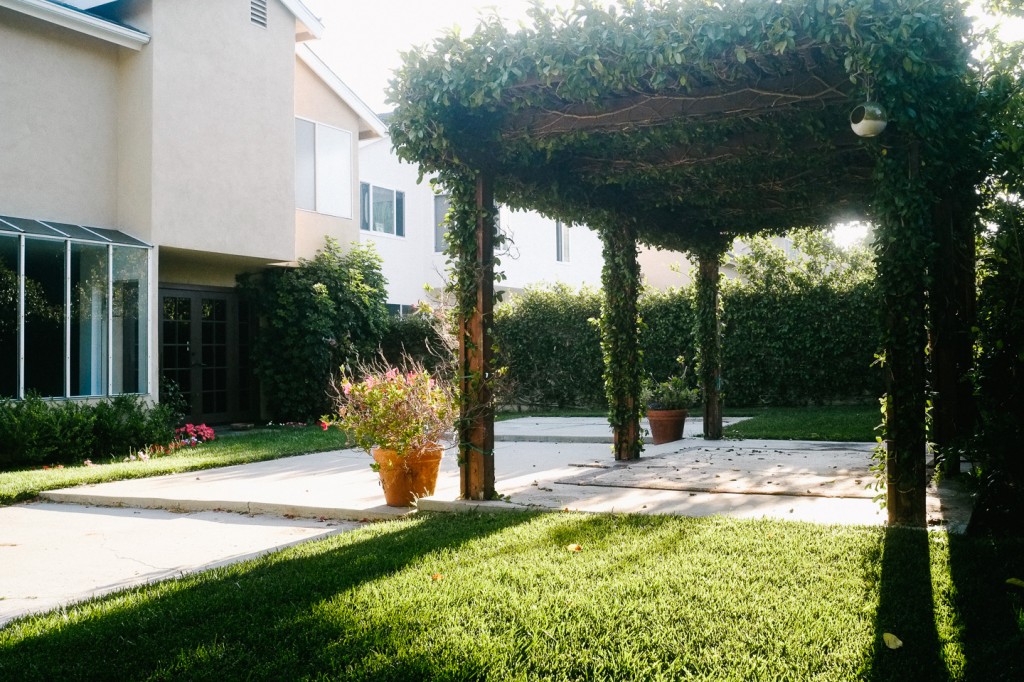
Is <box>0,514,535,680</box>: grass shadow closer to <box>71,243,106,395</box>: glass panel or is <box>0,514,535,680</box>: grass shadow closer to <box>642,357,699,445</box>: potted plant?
<box>642,357,699,445</box>: potted plant

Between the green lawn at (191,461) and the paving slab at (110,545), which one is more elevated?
the green lawn at (191,461)

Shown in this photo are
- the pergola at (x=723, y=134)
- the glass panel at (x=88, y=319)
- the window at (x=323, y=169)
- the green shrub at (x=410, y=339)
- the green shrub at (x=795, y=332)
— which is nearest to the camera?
the pergola at (x=723, y=134)

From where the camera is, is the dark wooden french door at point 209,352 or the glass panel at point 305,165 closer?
the dark wooden french door at point 209,352

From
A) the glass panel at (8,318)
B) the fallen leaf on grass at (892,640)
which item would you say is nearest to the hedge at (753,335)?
the glass panel at (8,318)

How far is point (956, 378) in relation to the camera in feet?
24.6

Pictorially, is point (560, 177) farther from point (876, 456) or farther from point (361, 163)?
point (361, 163)

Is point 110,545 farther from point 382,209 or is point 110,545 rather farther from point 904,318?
point 382,209

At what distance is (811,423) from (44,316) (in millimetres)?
11334

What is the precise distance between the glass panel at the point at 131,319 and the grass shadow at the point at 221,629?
8695mm

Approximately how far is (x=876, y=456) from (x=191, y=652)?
14.2ft

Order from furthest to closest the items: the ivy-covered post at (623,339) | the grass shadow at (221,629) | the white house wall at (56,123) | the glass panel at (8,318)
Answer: the white house wall at (56,123) < the glass panel at (8,318) < the ivy-covered post at (623,339) < the grass shadow at (221,629)

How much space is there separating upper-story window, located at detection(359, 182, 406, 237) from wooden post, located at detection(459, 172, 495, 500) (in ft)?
50.1

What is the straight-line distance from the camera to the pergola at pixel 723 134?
5.23 meters

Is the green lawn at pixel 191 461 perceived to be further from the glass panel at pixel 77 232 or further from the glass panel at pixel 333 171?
the glass panel at pixel 333 171
